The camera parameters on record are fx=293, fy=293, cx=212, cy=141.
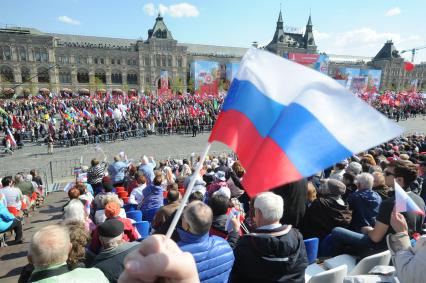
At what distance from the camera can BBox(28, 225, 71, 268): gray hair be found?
7.02 feet

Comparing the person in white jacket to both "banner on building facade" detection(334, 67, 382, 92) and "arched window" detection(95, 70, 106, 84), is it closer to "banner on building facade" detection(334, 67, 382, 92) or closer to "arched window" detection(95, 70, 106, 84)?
"banner on building facade" detection(334, 67, 382, 92)

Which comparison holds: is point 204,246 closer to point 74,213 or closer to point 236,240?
point 236,240

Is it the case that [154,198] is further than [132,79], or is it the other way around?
[132,79]

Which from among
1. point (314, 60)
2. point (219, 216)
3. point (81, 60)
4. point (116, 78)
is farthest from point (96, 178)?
point (116, 78)

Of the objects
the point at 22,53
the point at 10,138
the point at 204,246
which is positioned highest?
the point at 22,53

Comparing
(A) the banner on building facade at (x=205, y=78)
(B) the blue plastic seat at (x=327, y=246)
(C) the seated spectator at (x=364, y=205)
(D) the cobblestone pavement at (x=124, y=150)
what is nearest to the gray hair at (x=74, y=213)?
(B) the blue plastic seat at (x=327, y=246)

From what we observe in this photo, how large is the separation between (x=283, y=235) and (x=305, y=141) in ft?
3.28

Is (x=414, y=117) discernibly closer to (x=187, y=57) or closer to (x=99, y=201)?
(x=99, y=201)

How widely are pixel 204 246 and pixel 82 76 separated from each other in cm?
7882

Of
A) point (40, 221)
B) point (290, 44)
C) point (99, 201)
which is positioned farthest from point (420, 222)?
point (290, 44)

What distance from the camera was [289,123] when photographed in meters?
2.18

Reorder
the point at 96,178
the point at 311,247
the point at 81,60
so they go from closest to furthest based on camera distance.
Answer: the point at 311,247
the point at 96,178
the point at 81,60

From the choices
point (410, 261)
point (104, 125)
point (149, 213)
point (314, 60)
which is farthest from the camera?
point (314, 60)

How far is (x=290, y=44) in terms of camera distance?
3698 inches
